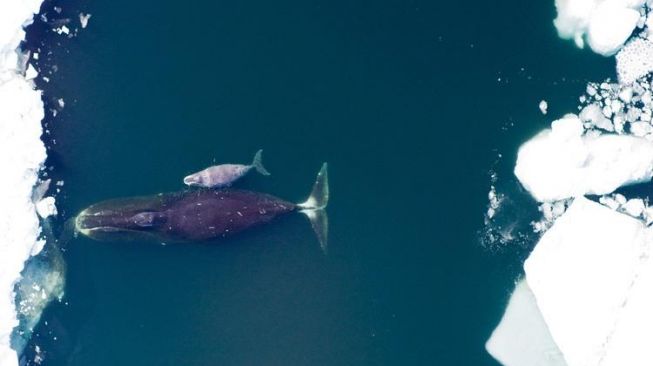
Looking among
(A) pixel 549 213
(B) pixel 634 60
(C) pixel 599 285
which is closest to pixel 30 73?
(A) pixel 549 213

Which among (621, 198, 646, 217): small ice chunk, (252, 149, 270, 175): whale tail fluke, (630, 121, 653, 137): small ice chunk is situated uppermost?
(630, 121, 653, 137): small ice chunk

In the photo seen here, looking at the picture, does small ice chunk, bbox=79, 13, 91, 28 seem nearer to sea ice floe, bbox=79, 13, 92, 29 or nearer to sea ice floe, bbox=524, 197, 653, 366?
sea ice floe, bbox=79, 13, 92, 29

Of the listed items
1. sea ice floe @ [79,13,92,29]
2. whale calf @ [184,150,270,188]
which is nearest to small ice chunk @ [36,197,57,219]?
whale calf @ [184,150,270,188]

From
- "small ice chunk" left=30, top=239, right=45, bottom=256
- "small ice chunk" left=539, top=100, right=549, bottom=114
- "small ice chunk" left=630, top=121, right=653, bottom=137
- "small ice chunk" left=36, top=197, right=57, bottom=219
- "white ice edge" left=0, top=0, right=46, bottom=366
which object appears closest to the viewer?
"white ice edge" left=0, top=0, right=46, bottom=366

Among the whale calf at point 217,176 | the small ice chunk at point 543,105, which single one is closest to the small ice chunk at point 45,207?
the whale calf at point 217,176

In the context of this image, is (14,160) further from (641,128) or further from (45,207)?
(641,128)
